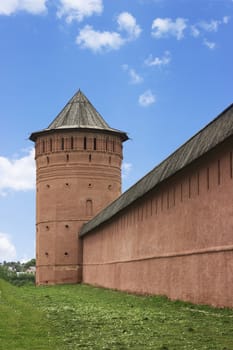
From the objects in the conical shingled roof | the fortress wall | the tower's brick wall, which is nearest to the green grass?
the fortress wall

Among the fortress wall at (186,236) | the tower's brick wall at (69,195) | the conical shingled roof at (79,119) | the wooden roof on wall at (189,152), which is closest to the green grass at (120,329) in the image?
the fortress wall at (186,236)

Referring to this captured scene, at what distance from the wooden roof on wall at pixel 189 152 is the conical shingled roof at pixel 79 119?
547 inches

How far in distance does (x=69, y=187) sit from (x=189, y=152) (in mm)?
20319

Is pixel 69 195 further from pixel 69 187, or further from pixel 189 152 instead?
pixel 189 152

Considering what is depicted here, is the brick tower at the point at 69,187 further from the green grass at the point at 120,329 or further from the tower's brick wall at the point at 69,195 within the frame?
the green grass at the point at 120,329

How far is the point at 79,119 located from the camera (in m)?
33.9

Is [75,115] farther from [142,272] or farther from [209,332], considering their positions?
[209,332]

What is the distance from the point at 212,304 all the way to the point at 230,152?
257 centimetres

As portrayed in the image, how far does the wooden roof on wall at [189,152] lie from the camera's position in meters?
11.1

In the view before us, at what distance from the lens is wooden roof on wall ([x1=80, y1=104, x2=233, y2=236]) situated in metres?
11.1

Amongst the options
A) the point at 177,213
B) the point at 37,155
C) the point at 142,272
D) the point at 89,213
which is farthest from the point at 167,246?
the point at 37,155

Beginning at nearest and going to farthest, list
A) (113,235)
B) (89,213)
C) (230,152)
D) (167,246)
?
(230,152)
(167,246)
(113,235)
(89,213)

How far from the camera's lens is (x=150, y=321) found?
9.12 meters

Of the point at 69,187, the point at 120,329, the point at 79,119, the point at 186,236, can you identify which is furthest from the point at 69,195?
the point at 120,329
